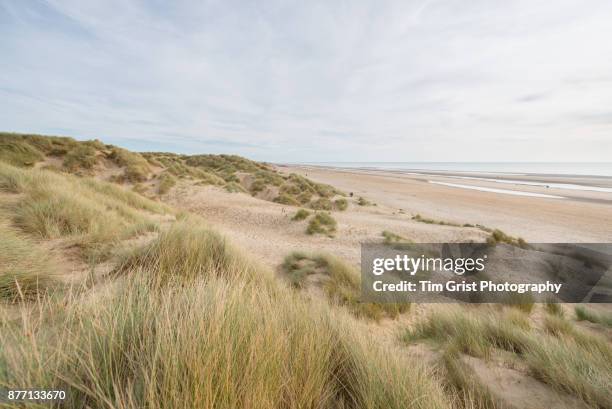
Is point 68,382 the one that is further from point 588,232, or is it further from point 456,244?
point 588,232

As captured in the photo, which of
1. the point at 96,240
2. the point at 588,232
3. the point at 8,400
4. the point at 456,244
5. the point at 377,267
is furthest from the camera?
the point at 588,232

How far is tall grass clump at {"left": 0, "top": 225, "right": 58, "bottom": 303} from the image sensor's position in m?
2.48

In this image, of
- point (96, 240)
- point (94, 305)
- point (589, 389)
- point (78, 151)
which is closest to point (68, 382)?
point (94, 305)

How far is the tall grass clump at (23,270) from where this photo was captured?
248cm

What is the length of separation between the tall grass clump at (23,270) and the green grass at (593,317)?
7461 mm

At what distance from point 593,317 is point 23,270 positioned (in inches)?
311

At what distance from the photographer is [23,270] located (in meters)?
2.65

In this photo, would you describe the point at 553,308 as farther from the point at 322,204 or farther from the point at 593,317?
the point at 322,204

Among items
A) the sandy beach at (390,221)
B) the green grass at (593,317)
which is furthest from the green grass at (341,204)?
the green grass at (593,317)

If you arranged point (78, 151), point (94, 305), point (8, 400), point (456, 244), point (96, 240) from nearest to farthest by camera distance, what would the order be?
point (8, 400)
point (94, 305)
point (96, 240)
point (456, 244)
point (78, 151)

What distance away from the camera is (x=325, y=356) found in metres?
1.94

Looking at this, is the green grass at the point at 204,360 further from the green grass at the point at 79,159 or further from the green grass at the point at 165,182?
the green grass at the point at 79,159

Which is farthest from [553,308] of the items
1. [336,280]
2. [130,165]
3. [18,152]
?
[18,152]

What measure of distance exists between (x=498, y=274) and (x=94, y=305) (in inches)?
340
